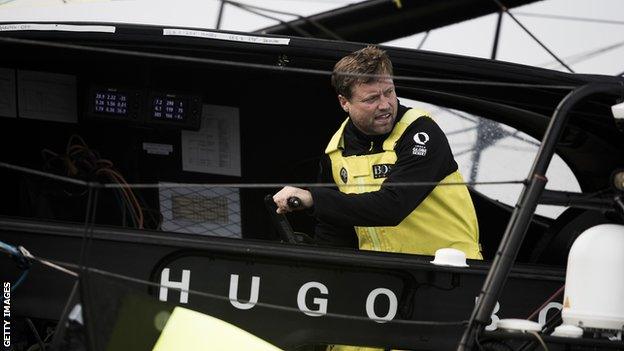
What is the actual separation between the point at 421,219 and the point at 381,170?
0.19 m

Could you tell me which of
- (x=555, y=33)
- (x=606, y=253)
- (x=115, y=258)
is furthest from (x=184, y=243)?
(x=555, y=33)

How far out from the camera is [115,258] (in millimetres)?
3506

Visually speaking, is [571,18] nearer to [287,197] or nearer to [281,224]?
[281,224]

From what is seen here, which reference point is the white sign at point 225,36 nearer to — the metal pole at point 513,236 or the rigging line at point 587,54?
the metal pole at point 513,236

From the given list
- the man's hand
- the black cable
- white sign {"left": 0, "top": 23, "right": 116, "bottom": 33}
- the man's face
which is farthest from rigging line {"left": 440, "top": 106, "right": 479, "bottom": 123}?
the black cable

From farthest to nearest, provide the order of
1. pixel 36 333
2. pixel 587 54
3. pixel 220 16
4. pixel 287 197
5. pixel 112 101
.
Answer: pixel 587 54 < pixel 220 16 < pixel 112 101 < pixel 36 333 < pixel 287 197

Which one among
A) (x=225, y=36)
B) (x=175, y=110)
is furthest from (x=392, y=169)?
(x=175, y=110)

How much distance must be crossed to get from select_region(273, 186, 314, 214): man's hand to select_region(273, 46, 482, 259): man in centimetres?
5

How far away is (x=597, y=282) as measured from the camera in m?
3.09

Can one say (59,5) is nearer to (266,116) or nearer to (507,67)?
(266,116)

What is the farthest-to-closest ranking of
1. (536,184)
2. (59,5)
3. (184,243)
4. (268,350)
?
(59,5) → (184,243) → (536,184) → (268,350)

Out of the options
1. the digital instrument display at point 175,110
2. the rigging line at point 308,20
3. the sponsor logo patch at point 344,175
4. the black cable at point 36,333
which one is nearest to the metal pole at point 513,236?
the sponsor logo patch at point 344,175

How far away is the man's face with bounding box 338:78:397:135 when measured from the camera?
382cm

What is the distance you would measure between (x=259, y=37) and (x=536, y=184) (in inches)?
48.6
